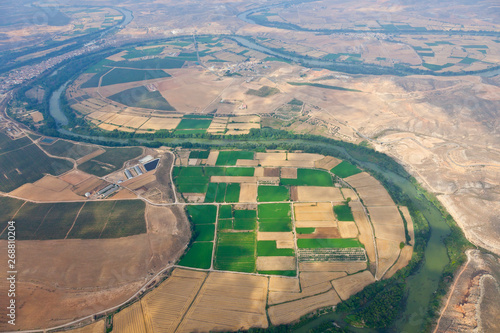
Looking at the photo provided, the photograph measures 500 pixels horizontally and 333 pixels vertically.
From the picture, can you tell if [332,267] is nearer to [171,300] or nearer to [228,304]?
[228,304]

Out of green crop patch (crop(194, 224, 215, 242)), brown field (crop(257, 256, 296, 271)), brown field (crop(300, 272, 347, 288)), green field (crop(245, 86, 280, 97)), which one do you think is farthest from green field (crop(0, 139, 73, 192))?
green field (crop(245, 86, 280, 97))

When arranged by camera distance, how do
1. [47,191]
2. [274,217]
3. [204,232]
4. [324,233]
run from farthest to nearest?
[47,191] < [274,217] < [204,232] < [324,233]

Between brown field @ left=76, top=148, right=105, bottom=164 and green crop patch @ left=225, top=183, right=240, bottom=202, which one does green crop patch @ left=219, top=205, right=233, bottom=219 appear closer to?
green crop patch @ left=225, top=183, right=240, bottom=202

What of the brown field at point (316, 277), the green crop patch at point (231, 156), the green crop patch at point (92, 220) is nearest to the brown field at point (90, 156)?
the green crop patch at point (92, 220)

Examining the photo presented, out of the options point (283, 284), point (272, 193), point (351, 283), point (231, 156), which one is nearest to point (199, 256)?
point (283, 284)

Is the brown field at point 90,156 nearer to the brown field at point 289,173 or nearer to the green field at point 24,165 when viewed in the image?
the green field at point 24,165

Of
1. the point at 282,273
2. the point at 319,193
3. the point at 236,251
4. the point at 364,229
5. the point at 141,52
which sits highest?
the point at 141,52

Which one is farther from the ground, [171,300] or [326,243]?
[326,243]
